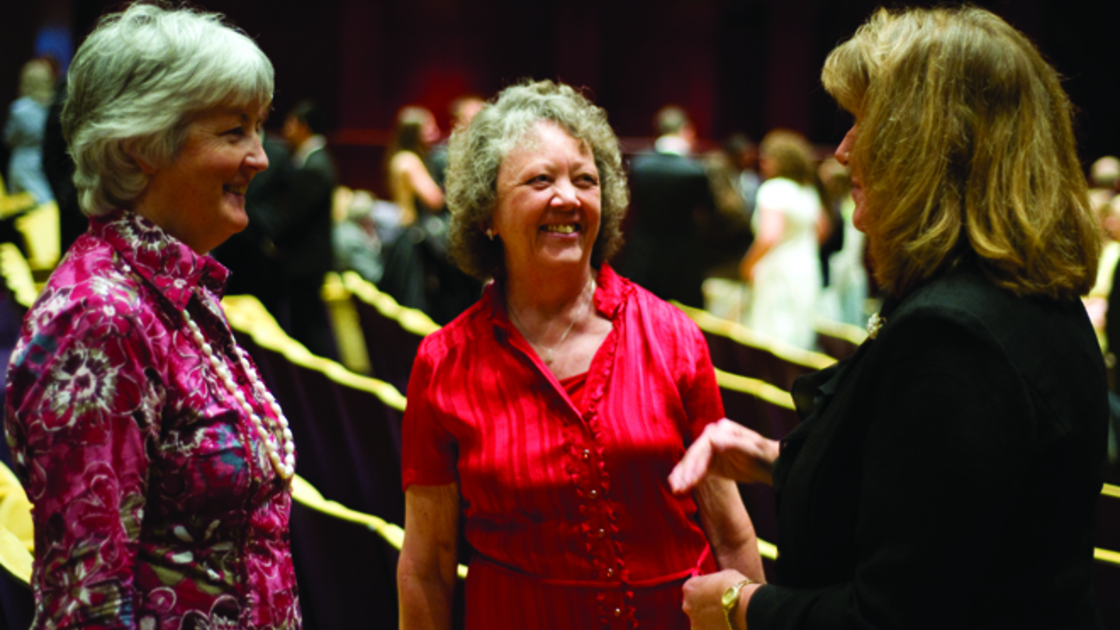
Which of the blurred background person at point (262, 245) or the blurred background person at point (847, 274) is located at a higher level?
the blurred background person at point (262, 245)

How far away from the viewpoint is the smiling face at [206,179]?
134 centimetres

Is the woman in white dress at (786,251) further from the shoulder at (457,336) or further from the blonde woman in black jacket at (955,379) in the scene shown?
the blonde woman in black jacket at (955,379)

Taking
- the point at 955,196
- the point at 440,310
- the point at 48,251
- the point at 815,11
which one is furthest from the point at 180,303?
the point at 815,11

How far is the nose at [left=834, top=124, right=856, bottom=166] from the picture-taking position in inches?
51.2

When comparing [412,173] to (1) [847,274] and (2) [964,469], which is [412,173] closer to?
(1) [847,274]

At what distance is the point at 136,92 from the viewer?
1.28 metres

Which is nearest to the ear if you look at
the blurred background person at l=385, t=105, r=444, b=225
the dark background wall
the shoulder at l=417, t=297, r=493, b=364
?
the shoulder at l=417, t=297, r=493, b=364

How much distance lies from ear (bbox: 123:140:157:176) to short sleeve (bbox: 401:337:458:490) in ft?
1.99

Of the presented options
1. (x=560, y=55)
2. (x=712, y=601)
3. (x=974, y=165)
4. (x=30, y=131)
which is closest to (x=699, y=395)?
(x=712, y=601)

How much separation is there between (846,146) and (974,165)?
23 centimetres

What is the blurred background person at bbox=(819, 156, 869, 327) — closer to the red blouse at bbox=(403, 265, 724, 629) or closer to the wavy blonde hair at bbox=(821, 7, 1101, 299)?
the red blouse at bbox=(403, 265, 724, 629)

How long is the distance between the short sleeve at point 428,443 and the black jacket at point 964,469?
0.73 metres

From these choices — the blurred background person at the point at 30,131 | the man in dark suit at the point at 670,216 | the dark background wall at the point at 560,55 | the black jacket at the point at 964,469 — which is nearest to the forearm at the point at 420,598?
the black jacket at the point at 964,469

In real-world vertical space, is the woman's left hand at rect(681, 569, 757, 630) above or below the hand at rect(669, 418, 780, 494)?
below
